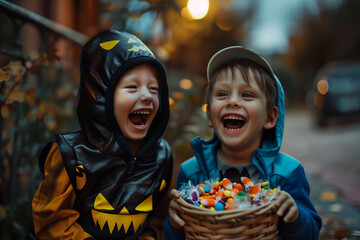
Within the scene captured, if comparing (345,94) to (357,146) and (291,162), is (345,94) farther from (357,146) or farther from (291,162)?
(291,162)

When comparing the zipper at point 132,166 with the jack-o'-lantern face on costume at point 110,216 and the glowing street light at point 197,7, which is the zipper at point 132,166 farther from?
the glowing street light at point 197,7

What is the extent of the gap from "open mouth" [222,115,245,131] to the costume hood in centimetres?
53

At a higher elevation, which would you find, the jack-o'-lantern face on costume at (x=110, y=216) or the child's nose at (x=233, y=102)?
the child's nose at (x=233, y=102)

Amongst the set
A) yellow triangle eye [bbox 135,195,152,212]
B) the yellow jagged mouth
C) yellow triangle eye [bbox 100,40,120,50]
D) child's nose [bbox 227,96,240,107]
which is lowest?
Result: the yellow jagged mouth

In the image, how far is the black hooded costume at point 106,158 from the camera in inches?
76.3

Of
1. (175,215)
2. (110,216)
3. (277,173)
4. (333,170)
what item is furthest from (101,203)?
(333,170)

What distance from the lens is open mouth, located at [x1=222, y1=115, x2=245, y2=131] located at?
1966 mm

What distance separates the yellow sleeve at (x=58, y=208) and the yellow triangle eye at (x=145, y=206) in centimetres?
35

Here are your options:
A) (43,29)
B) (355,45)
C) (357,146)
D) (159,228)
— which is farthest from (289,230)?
(355,45)

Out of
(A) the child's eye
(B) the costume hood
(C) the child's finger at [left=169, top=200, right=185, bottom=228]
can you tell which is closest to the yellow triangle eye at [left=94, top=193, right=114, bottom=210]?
(B) the costume hood

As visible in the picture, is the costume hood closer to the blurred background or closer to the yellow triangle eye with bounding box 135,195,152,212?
the yellow triangle eye with bounding box 135,195,152,212

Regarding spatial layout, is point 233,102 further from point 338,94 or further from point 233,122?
point 338,94

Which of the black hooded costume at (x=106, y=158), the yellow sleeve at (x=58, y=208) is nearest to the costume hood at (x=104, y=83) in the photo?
the black hooded costume at (x=106, y=158)

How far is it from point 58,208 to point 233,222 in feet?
3.43
